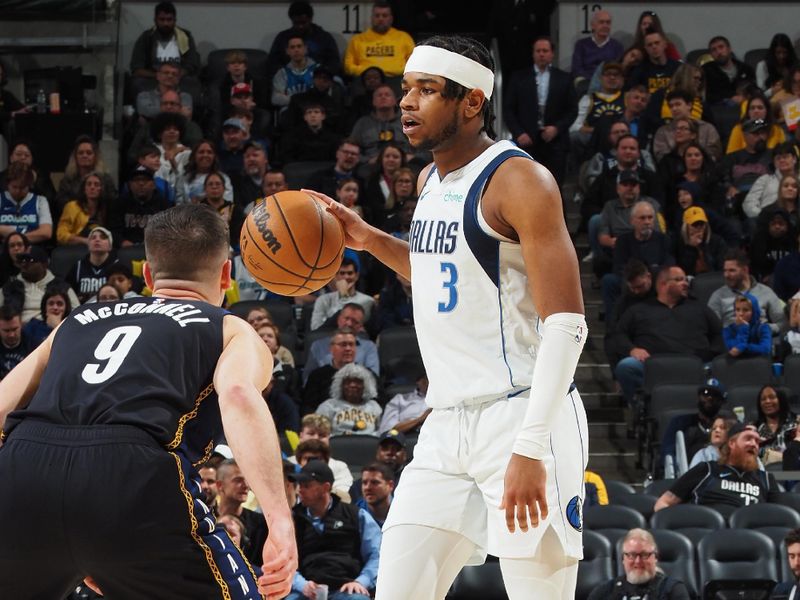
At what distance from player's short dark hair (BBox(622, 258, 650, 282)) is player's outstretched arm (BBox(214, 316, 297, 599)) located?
31.3ft

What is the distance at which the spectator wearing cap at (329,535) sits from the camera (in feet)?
30.7

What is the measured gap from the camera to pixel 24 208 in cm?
1367

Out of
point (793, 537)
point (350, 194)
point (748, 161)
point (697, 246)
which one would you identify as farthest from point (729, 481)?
point (748, 161)

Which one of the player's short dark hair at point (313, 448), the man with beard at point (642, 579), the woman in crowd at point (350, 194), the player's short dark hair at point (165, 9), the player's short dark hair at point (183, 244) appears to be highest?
the player's short dark hair at point (165, 9)

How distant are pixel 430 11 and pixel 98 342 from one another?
1578 centimetres

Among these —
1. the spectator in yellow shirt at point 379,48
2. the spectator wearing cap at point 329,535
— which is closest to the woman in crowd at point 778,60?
the spectator in yellow shirt at point 379,48

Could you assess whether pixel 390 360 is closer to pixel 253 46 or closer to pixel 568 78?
pixel 568 78

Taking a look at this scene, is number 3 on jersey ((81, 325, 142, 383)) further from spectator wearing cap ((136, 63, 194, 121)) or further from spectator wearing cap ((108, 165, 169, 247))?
spectator wearing cap ((136, 63, 194, 121))

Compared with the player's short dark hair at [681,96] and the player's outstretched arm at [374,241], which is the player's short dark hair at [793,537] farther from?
the player's short dark hair at [681,96]

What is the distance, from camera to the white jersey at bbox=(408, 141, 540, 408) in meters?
3.99

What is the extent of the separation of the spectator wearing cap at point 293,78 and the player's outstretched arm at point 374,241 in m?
11.5

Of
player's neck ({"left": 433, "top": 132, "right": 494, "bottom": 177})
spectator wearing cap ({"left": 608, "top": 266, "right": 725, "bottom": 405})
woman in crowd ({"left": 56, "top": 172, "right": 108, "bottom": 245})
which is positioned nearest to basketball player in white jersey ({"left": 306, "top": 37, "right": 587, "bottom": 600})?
player's neck ({"left": 433, "top": 132, "right": 494, "bottom": 177})

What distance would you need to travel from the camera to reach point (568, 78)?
51.4ft

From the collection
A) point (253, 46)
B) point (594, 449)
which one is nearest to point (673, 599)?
point (594, 449)
